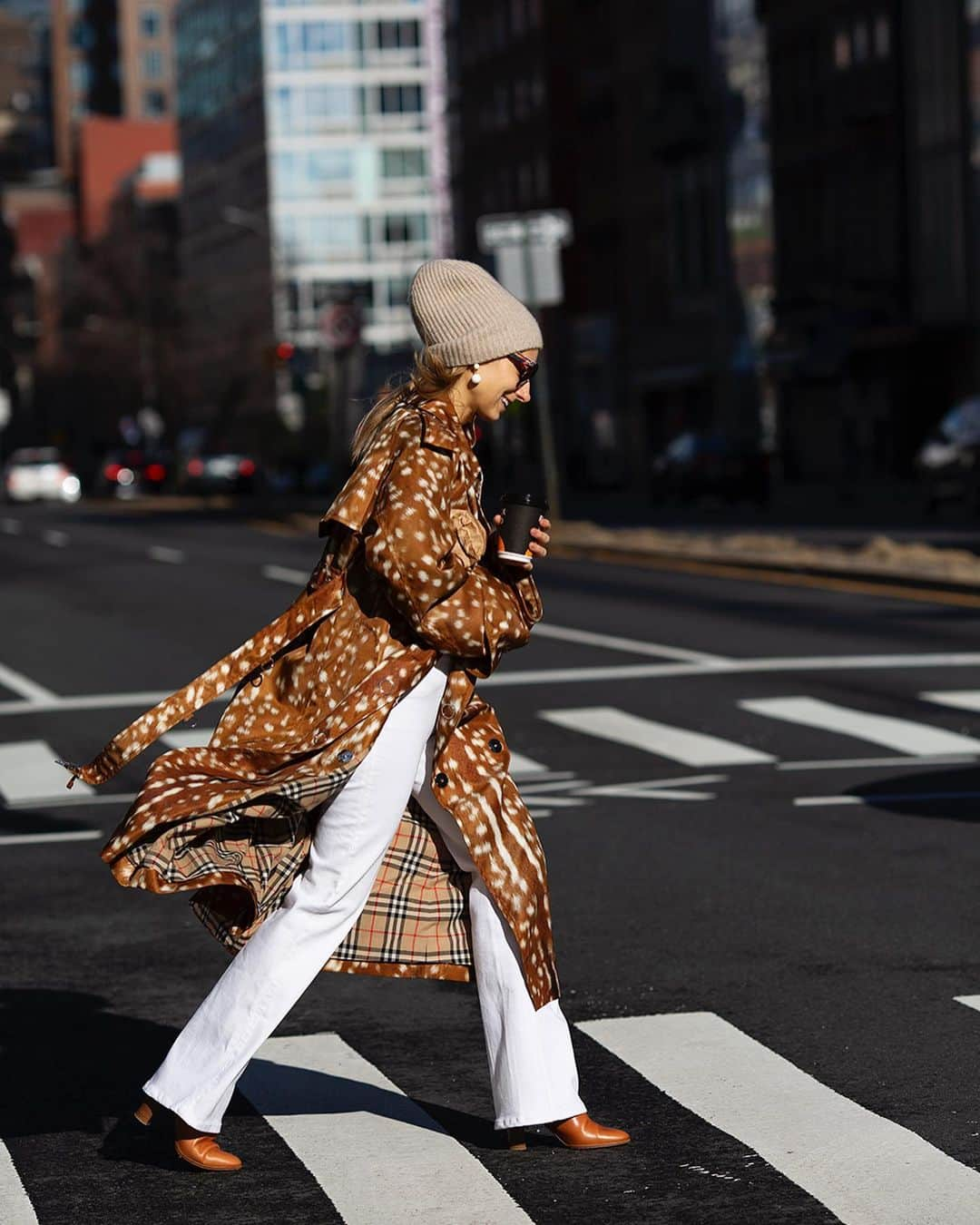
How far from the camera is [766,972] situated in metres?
7.21

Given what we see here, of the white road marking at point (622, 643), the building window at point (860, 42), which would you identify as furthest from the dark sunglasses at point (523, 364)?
the building window at point (860, 42)

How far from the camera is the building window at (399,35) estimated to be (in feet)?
447

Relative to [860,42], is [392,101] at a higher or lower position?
higher

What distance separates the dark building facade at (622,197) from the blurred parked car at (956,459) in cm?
1622

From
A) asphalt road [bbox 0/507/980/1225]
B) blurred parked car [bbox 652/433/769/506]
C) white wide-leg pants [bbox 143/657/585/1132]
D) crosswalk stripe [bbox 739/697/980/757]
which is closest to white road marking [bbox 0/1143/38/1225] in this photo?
asphalt road [bbox 0/507/980/1225]

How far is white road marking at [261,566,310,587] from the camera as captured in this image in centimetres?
2697

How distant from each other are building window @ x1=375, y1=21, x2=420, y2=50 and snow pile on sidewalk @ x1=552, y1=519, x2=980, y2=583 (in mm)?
103428

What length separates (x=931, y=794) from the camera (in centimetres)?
1066

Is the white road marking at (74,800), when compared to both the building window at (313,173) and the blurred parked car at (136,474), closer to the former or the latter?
the blurred parked car at (136,474)

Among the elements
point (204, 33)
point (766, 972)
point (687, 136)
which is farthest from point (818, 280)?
point (204, 33)

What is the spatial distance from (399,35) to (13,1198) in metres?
134

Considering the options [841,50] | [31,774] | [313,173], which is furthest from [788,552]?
[313,173]

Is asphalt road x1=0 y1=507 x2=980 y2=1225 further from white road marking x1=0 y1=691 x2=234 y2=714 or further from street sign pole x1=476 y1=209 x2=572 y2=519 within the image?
street sign pole x1=476 y1=209 x2=572 y2=519

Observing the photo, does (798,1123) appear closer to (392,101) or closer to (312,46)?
(312,46)
